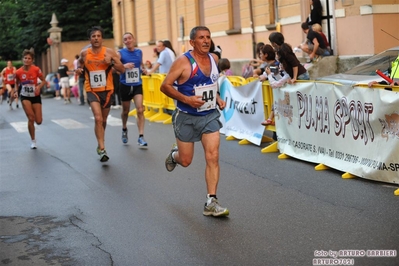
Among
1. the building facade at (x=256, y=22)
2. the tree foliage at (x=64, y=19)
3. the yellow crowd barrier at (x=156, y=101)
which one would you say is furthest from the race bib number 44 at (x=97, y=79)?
Answer: the tree foliage at (x=64, y=19)

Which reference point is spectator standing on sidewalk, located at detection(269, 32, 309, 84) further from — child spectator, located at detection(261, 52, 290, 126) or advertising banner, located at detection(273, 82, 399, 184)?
advertising banner, located at detection(273, 82, 399, 184)

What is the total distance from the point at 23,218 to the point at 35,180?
110 inches

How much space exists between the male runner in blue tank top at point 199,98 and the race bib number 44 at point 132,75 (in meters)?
6.45

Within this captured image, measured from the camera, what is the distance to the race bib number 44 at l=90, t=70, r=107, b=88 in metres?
13.3

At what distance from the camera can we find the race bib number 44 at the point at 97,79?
13312 mm

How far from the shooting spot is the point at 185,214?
8555 mm

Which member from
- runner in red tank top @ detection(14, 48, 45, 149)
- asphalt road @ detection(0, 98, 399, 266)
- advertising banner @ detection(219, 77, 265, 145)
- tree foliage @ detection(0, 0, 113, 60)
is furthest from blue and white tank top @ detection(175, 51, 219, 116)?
tree foliage @ detection(0, 0, 113, 60)

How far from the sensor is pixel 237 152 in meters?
13.7

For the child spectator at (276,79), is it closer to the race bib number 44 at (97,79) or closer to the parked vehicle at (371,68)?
the parked vehicle at (371,68)

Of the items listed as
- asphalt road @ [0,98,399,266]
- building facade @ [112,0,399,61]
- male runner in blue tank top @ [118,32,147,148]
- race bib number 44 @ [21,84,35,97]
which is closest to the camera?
asphalt road @ [0,98,399,266]

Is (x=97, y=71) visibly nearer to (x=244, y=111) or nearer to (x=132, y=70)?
(x=132, y=70)

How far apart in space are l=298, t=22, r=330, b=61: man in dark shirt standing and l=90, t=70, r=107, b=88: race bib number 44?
7.89m

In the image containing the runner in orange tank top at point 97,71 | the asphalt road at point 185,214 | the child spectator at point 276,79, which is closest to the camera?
the asphalt road at point 185,214

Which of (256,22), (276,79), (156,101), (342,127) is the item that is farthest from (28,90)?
(256,22)
